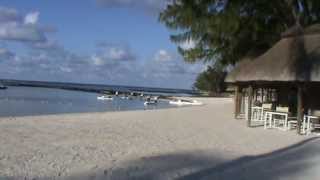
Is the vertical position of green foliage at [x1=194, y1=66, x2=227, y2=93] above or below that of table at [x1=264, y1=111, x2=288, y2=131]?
above

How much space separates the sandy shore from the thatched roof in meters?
1.71

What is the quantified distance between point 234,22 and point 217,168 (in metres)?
13.7

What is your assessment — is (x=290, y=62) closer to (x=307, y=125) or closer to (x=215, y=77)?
(x=307, y=125)

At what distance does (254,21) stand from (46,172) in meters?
16.1

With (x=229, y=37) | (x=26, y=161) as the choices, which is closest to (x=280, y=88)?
(x=229, y=37)

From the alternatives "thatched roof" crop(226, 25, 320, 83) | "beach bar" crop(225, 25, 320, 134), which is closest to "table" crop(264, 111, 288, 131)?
"beach bar" crop(225, 25, 320, 134)

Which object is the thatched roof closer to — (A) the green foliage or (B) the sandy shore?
(B) the sandy shore

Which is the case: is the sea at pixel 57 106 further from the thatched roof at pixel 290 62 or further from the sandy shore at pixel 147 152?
the thatched roof at pixel 290 62

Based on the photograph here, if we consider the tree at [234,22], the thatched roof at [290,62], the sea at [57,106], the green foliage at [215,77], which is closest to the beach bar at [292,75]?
the thatched roof at [290,62]

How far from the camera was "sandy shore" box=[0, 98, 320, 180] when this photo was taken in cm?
901

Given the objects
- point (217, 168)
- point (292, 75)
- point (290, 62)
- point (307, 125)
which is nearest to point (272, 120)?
point (307, 125)

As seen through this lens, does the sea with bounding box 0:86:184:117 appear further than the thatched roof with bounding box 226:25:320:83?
Yes

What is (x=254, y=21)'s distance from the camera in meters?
23.6

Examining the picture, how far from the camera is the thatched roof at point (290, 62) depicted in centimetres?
1639
